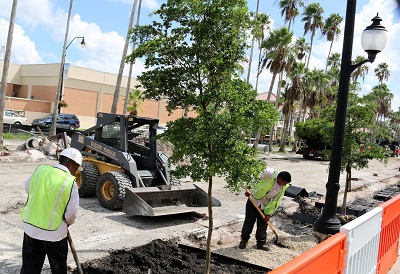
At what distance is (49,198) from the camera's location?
3.83 metres

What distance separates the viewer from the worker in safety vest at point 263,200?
6.91 m

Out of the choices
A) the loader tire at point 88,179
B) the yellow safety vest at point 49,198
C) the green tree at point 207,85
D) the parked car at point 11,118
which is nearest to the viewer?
the yellow safety vest at point 49,198

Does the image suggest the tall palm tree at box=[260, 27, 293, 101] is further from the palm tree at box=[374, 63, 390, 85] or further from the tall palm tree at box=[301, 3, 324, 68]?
the palm tree at box=[374, 63, 390, 85]

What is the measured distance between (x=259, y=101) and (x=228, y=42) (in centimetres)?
78

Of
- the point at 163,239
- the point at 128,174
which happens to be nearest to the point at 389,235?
the point at 163,239

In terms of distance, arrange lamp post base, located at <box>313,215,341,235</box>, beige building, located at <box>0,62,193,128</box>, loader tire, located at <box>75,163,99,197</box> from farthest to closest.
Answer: beige building, located at <box>0,62,193,128</box> → loader tire, located at <box>75,163,99,197</box> → lamp post base, located at <box>313,215,341,235</box>

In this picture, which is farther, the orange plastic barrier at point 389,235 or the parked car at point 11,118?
the parked car at point 11,118

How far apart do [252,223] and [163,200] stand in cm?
255

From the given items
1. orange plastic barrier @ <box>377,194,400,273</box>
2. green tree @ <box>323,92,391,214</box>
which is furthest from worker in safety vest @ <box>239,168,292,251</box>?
green tree @ <box>323,92,391,214</box>

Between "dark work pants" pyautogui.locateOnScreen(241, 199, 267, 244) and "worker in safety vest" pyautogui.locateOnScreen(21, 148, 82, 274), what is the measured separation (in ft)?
12.0

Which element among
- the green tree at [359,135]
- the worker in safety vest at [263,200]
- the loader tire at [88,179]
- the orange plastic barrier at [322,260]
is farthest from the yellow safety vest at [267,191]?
the loader tire at [88,179]

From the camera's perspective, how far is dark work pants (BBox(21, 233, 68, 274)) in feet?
13.1

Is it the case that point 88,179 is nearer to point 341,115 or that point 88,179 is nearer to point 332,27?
point 341,115

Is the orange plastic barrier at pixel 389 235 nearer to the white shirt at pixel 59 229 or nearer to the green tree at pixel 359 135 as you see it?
the green tree at pixel 359 135
